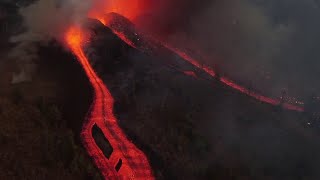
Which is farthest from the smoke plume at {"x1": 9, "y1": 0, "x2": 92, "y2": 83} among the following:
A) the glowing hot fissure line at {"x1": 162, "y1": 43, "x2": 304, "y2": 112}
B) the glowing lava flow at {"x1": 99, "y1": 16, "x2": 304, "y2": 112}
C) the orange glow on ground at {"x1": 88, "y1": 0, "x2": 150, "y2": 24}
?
the glowing hot fissure line at {"x1": 162, "y1": 43, "x2": 304, "y2": 112}

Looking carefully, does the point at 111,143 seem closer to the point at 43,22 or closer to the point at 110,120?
the point at 110,120

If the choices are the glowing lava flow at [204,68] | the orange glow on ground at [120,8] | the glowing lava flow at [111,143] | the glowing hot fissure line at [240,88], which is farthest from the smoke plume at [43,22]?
the glowing hot fissure line at [240,88]

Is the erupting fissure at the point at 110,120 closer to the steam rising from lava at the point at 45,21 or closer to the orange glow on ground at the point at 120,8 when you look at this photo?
the orange glow on ground at the point at 120,8

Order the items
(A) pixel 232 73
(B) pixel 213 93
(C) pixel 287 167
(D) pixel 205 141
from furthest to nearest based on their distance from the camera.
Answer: (A) pixel 232 73 < (B) pixel 213 93 < (C) pixel 287 167 < (D) pixel 205 141

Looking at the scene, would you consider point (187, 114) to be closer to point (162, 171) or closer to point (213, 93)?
point (213, 93)

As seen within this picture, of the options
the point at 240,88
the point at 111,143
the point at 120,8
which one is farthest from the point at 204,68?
the point at 111,143

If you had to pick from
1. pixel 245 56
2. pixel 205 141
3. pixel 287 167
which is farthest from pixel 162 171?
pixel 245 56

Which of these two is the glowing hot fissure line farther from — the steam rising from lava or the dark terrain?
the steam rising from lava

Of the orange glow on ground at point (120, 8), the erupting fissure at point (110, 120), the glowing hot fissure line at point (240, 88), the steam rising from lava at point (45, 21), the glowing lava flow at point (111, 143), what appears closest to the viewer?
the glowing lava flow at point (111, 143)
